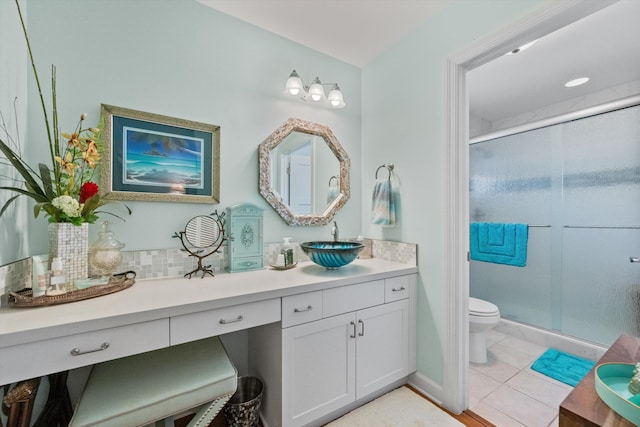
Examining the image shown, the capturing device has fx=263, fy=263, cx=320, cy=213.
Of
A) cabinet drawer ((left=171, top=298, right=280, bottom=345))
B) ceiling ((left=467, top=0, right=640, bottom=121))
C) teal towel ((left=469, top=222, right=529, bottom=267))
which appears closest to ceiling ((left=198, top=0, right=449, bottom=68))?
ceiling ((left=467, top=0, right=640, bottom=121))

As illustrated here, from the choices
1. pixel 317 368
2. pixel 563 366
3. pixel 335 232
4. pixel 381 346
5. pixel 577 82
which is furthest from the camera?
pixel 577 82

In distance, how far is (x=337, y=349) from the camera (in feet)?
4.75

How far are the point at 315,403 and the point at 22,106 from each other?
6.53 feet

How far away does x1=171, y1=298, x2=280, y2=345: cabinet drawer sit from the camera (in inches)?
41.2

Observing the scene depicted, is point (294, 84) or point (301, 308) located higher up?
point (294, 84)

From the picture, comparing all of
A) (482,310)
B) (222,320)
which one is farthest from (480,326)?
(222,320)

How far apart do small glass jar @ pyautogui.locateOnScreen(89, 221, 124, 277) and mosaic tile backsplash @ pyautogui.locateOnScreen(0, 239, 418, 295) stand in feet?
0.41

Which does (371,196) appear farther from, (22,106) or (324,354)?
(22,106)

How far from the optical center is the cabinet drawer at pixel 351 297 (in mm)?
1419

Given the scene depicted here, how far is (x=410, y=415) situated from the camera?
1.54m

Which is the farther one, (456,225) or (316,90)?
(316,90)

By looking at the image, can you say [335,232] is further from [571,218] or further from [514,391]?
[571,218]

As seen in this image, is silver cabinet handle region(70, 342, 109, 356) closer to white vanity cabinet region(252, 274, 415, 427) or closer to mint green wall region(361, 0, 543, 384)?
white vanity cabinet region(252, 274, 415, 427)

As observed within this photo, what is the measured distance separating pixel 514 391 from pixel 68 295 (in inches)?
102
